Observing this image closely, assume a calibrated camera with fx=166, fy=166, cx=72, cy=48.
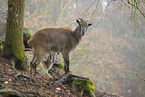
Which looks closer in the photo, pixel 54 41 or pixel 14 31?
pixel 14 31

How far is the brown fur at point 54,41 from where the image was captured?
6.26 m

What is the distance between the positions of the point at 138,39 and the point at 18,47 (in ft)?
77.1

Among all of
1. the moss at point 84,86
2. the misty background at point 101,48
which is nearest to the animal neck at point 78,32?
the moss at point 84,86

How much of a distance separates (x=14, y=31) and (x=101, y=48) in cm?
1503

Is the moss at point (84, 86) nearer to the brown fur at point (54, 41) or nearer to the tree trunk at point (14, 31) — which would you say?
the brown fur at point (54, 41)

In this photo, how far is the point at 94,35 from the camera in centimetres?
2405

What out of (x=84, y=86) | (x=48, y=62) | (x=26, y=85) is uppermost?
(x=26, y=85)

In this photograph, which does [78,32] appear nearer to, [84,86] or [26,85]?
[84,86]

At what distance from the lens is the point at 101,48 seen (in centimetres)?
1941

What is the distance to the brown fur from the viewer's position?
6258 mm

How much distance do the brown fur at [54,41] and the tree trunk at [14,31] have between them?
854 millimetres

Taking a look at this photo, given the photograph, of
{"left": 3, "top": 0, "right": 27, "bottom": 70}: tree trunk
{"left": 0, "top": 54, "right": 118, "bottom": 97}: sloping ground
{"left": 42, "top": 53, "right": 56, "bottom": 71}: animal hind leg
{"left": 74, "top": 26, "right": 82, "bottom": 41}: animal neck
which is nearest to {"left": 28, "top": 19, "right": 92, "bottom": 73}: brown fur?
{"left": 74, "top": 26, "right": 82, "bottom": 41}: animal neck

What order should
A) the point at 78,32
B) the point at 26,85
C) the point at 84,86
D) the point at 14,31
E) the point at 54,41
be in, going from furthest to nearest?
the point at 78,32 → the point at 54,41 → the point at 84,86 → the point at 14,31 → the point at 26,85

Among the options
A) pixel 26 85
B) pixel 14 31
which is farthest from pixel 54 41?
pixel 26 85
